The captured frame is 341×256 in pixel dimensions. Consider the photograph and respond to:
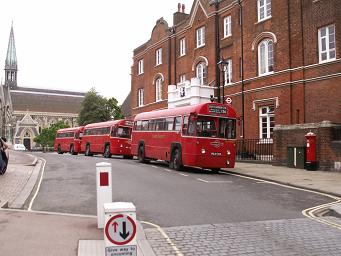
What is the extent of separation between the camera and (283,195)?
12.8 metres

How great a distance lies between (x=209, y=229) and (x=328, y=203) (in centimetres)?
481

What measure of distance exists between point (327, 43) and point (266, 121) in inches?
265

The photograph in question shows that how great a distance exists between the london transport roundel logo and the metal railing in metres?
20.5

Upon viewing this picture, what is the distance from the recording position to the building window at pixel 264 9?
2988 centimetres

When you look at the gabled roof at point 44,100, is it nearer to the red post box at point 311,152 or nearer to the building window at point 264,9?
the building window at point 264,9

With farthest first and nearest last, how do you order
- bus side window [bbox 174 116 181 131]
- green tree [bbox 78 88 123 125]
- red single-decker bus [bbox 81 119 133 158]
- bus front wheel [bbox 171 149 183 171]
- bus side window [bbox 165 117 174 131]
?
green tree [bbox 78 88 123 125], red single-decker bus [bbox 81 119 133 158], bus side window [bbox 165 117 174 131], bus side window [bbox 174 116 181 131], bus front wheel [bbox 171 149 183 171]

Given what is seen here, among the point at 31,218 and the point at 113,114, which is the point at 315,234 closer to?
the point at 31,218

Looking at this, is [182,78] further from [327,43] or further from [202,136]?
[202,136]

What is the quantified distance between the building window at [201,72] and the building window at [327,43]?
12.7 metres

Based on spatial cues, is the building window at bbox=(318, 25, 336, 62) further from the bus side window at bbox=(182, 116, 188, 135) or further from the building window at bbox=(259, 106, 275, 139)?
→ the bus side window at bbox=(182, 116, 188, 135)

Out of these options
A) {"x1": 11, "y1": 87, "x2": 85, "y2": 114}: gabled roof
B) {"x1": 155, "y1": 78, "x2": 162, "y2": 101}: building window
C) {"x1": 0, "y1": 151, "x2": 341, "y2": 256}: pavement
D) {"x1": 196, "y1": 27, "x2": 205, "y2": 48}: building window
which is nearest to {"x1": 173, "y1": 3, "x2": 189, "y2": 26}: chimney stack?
{"x1": 196, "y1": 27, "x2": 205, "y2": 48}: building window

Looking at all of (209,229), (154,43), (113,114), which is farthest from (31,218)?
(113,114)

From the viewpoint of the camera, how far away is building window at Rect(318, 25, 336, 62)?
2534 cm

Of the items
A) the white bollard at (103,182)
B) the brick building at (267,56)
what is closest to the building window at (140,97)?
the brick building at (267,56)
